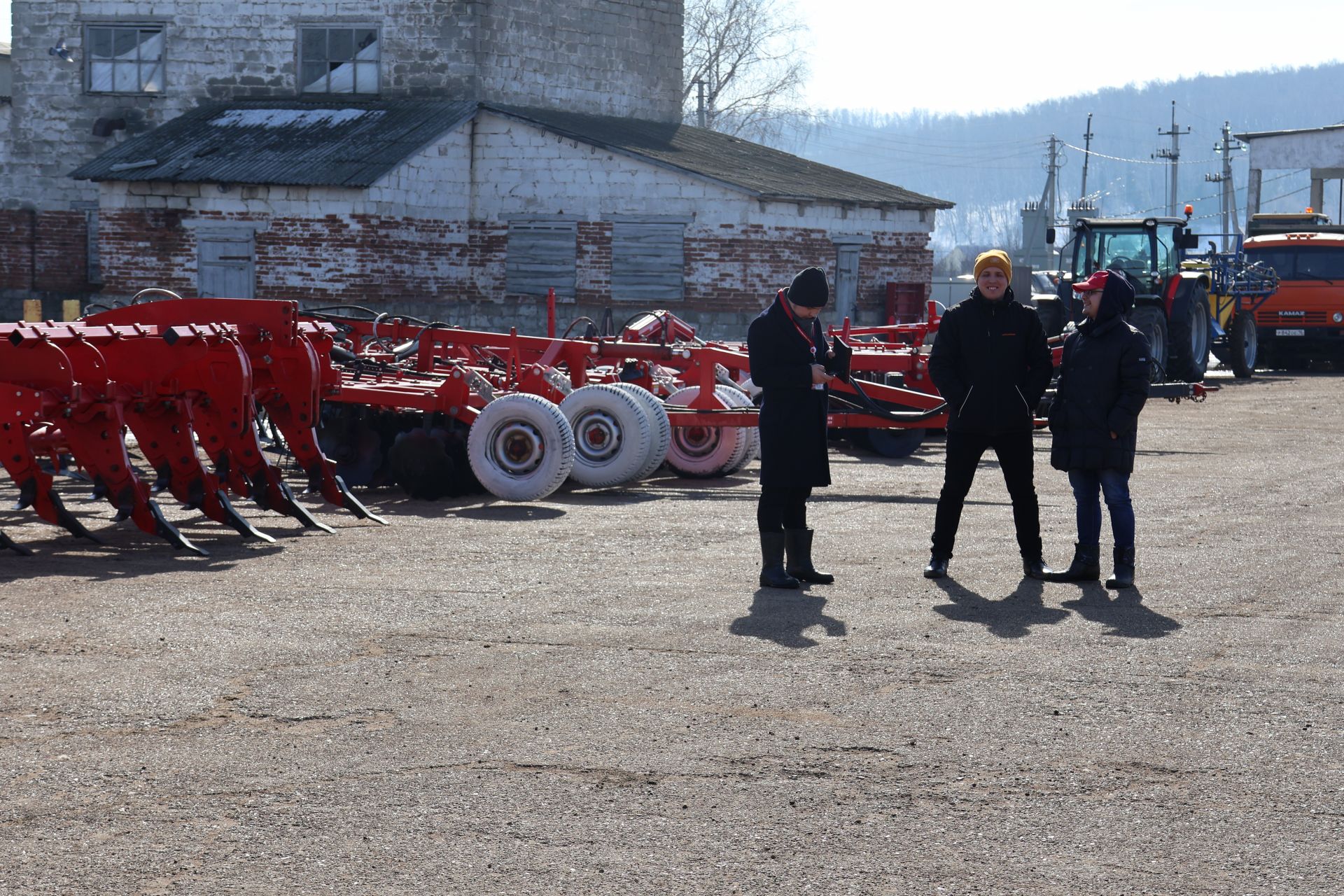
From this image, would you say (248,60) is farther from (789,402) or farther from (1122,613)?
(1122,613)

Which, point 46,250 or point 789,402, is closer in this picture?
point 789,402

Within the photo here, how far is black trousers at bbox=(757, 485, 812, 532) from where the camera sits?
345 inches

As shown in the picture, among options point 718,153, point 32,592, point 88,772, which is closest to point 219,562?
point 32,592

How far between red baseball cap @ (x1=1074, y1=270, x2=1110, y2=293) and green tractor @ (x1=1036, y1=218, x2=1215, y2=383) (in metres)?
14.2

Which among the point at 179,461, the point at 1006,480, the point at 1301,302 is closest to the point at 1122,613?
the point at 1006,480

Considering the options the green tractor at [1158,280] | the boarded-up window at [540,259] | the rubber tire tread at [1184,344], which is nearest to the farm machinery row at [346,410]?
the green tractor at [1158,280]

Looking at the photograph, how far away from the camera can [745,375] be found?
52.1 feet

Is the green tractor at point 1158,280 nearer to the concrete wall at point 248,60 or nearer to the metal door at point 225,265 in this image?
the concrete wall at point 248,60

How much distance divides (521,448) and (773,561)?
4061 millimetres

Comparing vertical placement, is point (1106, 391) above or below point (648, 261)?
below

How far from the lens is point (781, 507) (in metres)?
8.79

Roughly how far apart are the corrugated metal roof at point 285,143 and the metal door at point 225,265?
1.10 m

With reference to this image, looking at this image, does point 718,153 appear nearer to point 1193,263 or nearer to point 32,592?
point 1193,263

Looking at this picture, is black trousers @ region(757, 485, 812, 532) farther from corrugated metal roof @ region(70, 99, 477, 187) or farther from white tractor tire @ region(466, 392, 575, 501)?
corrugated metal roof @ region(70, 99, 477, 187)
